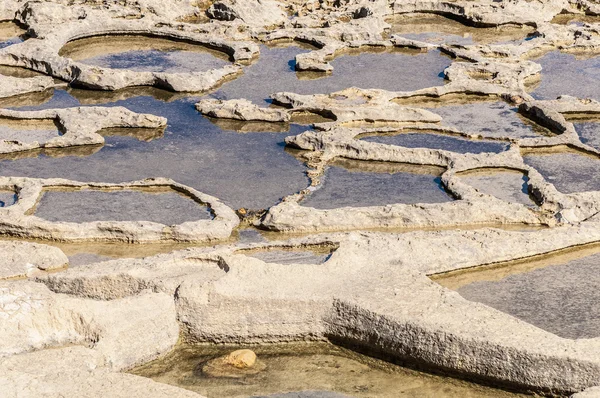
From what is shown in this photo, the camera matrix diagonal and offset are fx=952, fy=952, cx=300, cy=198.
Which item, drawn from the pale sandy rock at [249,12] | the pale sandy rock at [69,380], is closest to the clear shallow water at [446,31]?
the pale sandy rock at [249,12]

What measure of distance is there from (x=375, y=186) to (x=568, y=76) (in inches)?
151

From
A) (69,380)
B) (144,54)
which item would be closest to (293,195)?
(69,380)

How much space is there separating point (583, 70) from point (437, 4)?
276cm

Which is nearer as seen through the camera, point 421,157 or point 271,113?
point 421,157

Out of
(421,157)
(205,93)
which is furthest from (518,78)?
(205,93)

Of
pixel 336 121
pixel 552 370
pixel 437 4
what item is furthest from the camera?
pixel 437 4

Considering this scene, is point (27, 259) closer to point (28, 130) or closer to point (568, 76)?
point (28, 130)

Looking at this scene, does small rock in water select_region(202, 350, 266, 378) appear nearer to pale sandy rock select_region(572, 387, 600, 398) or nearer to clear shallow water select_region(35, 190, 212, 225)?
pale sandy rock select_region(572, 387, 600, 398)

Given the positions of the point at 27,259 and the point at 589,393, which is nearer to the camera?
the point at 589,393

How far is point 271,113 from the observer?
8383 mm

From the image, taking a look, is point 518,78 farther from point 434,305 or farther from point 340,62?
point 434,305

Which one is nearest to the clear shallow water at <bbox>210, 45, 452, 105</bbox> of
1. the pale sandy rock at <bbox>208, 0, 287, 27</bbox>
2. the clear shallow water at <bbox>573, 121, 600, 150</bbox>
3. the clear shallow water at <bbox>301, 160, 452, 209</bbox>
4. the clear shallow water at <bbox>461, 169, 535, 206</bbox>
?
the pale sandy rock at <bbox>208, 0, 287, 27</bbox>

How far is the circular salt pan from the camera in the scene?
9.90m

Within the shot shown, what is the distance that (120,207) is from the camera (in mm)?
6629
